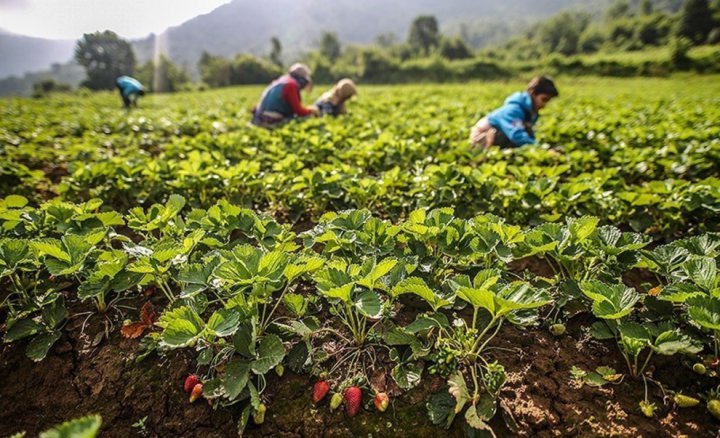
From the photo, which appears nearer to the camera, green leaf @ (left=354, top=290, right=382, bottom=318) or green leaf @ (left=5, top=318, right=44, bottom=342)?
green leaf @ (left=354, top=290, right=382, bottom=318)

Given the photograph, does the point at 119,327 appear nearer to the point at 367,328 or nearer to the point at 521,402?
the point at 367,328

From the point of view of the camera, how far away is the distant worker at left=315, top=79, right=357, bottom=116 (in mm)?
7430

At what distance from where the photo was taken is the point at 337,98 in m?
7.61

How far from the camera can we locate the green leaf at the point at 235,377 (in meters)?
1.46

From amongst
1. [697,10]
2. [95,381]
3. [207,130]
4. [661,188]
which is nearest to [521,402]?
[95,381]

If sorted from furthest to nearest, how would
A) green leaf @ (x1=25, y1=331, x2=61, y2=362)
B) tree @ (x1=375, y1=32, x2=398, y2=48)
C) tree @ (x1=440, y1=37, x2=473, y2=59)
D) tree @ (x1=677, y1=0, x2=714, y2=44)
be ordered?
tree @ (x1=375, y1=32, x2=398, y2=48)
tree @ (x1=440, y1=37, x2=473, y2=59)
tree @ (x1=677, y1=0, x2=714, y2=44)
green leaf @ (x1=25, y1=331, x2=61, y2=362)

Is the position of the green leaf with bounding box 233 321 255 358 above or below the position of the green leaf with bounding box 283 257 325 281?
below

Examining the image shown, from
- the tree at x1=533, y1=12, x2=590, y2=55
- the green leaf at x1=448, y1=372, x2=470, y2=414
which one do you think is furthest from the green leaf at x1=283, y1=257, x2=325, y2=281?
the tree at x1=533, y1=12, x2=590, y2=55

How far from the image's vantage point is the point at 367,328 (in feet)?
6.29

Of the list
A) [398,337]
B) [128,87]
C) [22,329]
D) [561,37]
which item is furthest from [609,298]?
[561,37]

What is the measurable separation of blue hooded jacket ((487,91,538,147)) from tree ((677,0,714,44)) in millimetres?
54565

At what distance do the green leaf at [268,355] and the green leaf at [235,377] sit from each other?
0.05 metres

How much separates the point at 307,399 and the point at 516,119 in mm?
4774

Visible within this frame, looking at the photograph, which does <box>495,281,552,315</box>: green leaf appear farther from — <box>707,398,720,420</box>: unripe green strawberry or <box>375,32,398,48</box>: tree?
<box>375,32,398,48</box>: tree
